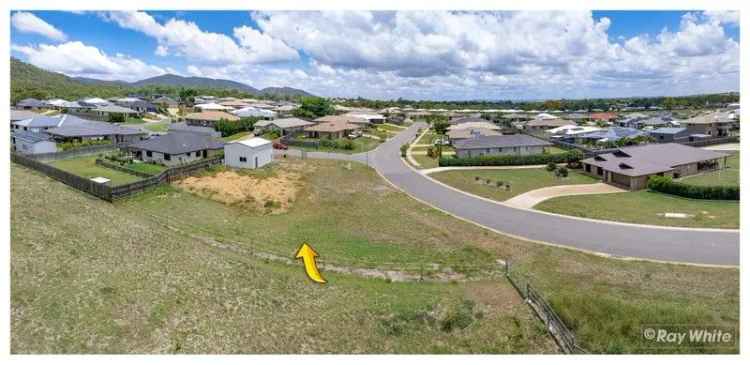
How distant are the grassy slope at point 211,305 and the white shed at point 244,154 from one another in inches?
852

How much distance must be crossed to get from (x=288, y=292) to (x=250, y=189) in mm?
18740

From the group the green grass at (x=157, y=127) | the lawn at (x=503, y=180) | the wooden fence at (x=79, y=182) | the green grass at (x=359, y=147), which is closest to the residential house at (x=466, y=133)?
the green grass at (x=359, y=147)

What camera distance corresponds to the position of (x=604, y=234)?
2395 cm

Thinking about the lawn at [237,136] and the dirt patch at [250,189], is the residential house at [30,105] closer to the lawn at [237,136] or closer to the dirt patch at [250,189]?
the lawn at [237,136]

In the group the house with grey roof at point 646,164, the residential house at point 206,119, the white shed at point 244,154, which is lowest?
the house with grey roof at point 646,164

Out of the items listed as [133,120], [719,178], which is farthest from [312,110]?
[719,178]

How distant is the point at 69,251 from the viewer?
17422 mm

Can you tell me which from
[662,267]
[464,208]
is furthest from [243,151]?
[662,267]

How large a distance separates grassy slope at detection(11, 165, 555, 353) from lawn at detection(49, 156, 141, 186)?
13845mm

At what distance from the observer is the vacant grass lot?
13344 millimetres

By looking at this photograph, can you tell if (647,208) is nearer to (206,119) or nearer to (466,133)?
(466,133)

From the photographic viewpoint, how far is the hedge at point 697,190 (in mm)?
30583

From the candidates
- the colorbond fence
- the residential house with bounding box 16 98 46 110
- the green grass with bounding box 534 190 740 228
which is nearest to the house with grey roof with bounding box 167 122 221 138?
Result: the colorbond fence

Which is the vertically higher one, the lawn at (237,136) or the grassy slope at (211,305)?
the lawn at (237,136)
